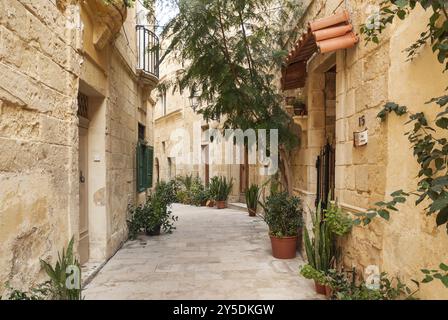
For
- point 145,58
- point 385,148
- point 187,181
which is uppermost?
point 145,58

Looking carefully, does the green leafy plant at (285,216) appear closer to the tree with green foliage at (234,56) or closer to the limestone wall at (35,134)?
the tree with green foliage at (234,56)

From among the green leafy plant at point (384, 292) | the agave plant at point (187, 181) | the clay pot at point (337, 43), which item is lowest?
the green leafy plant at point (384, 292)

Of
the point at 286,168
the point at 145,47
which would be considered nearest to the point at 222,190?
the point at 145,47

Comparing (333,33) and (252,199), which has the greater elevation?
(333,33)

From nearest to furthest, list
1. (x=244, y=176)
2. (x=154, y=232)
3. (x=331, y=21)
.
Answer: (x=331, y=21) → (x=154, y=232) → (x=244, y=176)

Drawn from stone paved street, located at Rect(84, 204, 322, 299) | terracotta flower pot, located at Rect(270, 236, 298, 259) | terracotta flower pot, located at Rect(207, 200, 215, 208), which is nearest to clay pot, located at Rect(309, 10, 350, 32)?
stone paved street, located at Rect(84, 204, 322, 299)

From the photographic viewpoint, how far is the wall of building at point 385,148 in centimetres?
210

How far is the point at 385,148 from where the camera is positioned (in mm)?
2566

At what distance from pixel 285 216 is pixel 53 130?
3.17 metres

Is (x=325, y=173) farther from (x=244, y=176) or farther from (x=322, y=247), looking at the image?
(x=244, y=176)

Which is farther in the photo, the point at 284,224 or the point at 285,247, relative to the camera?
the point at 284,224

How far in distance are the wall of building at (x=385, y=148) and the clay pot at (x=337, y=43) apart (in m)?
0.08

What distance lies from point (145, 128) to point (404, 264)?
683 centimetres

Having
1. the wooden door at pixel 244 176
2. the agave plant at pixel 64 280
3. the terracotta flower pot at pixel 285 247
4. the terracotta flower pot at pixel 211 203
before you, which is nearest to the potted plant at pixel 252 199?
the wooden door at pixel 244 176
